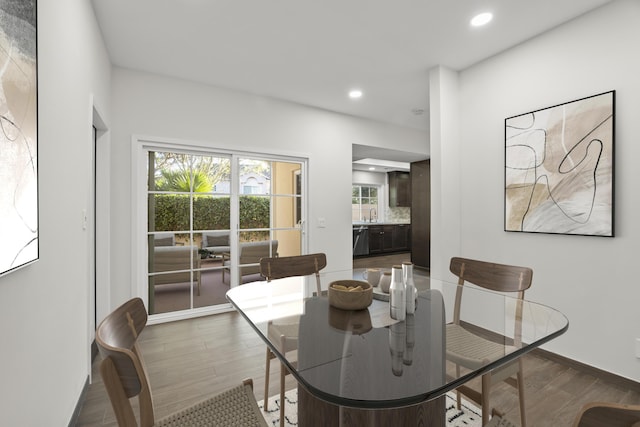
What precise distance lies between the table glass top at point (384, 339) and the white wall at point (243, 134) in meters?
2.17

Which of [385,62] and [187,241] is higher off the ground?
[385,62]

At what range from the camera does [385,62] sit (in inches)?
121

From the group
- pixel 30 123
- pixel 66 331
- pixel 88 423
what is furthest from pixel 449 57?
pixel 88 423

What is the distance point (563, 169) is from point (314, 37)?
2.22 meters

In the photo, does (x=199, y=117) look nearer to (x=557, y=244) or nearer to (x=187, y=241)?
(x=187, y=241)

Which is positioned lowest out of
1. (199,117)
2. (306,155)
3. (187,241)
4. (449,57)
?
(187,241)

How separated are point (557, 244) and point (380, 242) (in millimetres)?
5671

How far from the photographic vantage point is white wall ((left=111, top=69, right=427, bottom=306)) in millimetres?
3121

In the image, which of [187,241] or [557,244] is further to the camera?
[187,241]

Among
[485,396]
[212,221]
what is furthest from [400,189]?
[485,396]

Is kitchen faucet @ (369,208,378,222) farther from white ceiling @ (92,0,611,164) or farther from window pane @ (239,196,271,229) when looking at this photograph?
white ceiling @ (92,0,611,164)

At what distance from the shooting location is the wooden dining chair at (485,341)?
1067 millimetres

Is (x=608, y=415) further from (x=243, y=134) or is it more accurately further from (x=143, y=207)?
(x=243, y=134)

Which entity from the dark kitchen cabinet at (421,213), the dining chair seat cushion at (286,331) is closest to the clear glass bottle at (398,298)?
the dining chair seat cushion at (286,331)
